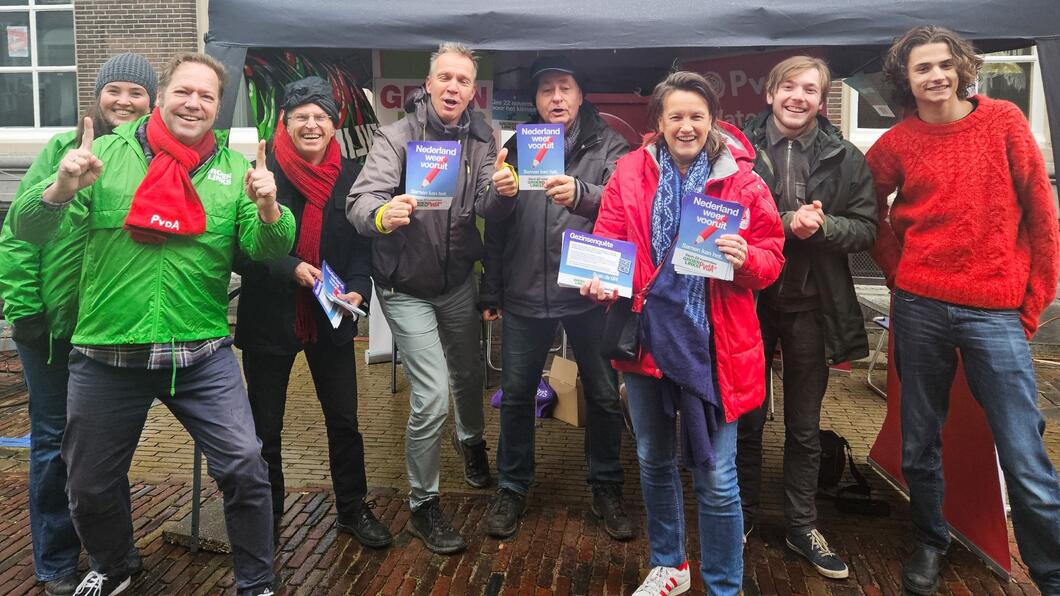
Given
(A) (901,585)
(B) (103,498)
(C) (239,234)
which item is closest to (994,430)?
(A) (901,585)

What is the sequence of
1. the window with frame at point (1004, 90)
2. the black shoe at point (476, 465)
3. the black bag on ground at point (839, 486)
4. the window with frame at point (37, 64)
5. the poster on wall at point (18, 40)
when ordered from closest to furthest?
1. the black bag on ground at point (839, 486)
2. the black shoe at point (476, 465)
3. the window with frame at point (1004, 90)
4. the window with frame at point (37, 64)
5. the poster on wall at point (18, 40)

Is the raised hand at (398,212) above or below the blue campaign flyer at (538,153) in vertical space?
below

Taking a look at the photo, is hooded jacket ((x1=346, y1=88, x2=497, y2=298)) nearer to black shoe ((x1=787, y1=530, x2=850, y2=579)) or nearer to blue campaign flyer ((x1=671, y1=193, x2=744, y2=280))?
blue campaign flyer ((x1=671, y1=193, x2=744, y2=280))

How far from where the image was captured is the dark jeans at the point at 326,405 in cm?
337

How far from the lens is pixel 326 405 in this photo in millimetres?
3490

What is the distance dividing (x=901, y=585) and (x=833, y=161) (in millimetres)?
1753

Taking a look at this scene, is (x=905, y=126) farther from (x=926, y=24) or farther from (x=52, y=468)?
(x=52, y=468)

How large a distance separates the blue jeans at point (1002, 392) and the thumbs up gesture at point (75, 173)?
294 cm

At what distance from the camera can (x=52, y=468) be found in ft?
10.0

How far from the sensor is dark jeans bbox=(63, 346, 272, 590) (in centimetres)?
265

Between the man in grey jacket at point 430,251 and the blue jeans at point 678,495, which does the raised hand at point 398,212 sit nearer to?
the man in grey jacket at point 430,251

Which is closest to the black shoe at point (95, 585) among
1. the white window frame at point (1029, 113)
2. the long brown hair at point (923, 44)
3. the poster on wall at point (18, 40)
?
the long brown hair at point (923, 44)

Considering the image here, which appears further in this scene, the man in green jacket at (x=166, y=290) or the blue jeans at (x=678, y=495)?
the blue jeans at (x=678, y=495)

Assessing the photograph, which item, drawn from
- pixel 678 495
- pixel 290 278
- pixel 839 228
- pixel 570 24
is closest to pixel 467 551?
pixel 678 495
